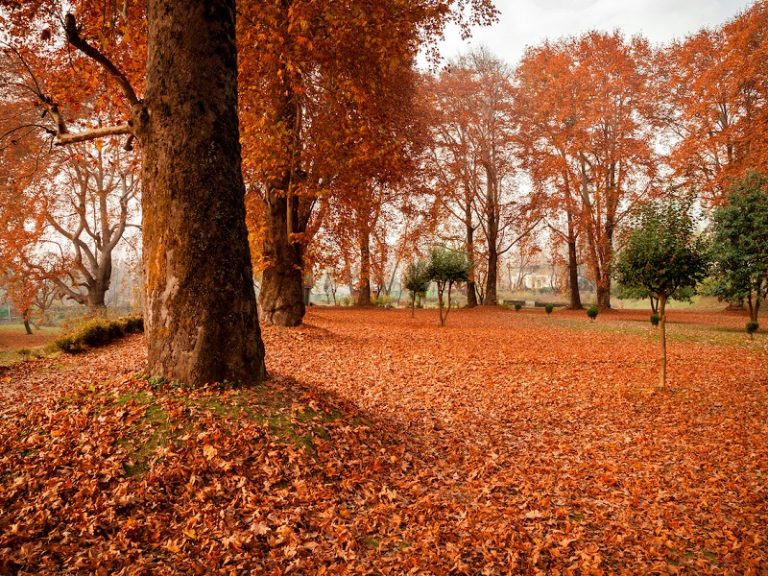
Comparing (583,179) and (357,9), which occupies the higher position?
(583,179)

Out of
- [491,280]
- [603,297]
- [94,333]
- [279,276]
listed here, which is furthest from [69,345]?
[603,297]

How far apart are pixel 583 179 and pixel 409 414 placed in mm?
25857

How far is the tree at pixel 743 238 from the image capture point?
15070 mm

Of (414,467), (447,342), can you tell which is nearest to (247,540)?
(414,467)

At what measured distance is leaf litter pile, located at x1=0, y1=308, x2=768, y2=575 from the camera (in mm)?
3408

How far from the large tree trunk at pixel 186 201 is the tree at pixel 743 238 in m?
17.7

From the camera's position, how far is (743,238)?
604 inches

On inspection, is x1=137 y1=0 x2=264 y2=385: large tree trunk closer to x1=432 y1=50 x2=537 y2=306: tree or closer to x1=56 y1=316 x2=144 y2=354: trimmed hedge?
x1=56 y1=316 x2=144 y2=354: trimmed hedge

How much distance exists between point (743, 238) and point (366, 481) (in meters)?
17.3

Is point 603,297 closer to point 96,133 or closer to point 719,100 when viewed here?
point 719,100

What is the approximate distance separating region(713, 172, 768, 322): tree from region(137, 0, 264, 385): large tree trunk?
58.1 ft

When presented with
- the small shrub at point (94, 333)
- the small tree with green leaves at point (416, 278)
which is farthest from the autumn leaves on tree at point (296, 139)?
the small shrub at point (94, 333)

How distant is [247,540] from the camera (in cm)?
342

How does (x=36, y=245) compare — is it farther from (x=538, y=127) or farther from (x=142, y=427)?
(x=538, y=127)
